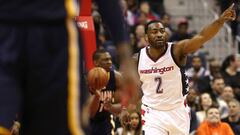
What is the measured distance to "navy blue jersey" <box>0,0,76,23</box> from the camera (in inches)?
115

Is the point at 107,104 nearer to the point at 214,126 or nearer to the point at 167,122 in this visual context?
the point at 167,122

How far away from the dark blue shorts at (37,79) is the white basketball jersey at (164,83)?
16.2ft

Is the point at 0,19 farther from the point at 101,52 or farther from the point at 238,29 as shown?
the point at 238,29

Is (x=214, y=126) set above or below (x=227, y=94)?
below

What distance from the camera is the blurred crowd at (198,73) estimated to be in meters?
11.3

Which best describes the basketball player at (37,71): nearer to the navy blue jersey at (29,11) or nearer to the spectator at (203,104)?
the navy blue jersey at (29,11)

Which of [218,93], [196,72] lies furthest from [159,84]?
[196,72]

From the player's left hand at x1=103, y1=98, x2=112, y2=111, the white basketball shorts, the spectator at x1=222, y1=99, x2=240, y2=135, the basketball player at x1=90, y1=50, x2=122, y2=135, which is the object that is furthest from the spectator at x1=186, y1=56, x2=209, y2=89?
the player's left hand at x1=103, y1=98, x2=112, y2=111

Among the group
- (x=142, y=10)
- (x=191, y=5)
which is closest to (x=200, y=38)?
(x=142, y=10)

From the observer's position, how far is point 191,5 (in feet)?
56.8

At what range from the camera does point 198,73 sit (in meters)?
13.2

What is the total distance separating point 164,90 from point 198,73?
540 cm

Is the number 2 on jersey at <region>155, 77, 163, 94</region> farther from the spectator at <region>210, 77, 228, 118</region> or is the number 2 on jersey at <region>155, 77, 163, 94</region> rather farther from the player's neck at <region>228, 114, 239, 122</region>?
the spectator at <region>210, 77, 228, 118</region>

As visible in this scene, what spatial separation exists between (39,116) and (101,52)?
491 centimetres
